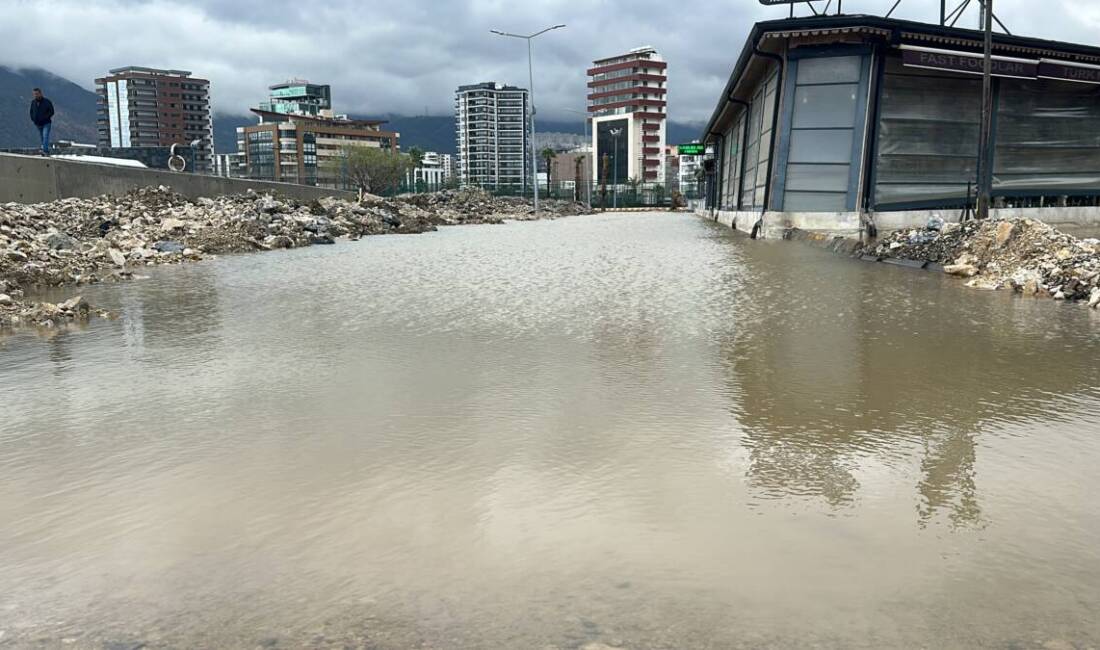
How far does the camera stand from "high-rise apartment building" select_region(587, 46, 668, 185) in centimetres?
16888

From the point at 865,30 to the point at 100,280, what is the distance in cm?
2025

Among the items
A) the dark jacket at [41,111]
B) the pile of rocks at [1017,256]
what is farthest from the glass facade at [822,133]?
the dark jacket at [41,111]

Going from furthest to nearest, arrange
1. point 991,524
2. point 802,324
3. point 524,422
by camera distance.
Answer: point 802,324
point 524,422
point 991,524

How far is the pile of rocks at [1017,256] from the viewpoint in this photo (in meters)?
9.84

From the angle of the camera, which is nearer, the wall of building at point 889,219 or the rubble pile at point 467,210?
the wall of building at point 889,219

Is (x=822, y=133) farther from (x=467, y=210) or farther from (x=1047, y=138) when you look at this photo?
(x=467, y=210)

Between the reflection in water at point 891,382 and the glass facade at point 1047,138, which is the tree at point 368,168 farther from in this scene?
the reflection in water at point 891,382

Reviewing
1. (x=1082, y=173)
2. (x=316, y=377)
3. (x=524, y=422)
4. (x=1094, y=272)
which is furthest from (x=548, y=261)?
(x=1082, y=173)

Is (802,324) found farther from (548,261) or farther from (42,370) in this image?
(548,261)

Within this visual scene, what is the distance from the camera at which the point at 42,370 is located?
20.1 ft

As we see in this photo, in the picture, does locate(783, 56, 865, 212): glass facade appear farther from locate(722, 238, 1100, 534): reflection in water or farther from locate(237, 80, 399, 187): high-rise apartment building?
locate(237, 80, 399, 187): high-rise apartment building

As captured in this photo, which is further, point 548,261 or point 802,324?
point 548,261

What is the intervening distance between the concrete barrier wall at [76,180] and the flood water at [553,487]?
13.9m

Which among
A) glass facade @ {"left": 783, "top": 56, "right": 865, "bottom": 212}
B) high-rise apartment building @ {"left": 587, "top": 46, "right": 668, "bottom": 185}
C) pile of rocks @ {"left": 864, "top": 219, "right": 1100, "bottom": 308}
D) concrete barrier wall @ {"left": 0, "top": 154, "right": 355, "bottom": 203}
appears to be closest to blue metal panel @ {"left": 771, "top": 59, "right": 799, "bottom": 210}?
glass facade @ {"left": 783, "top": 56, "right": 865, "bottom": 212}
